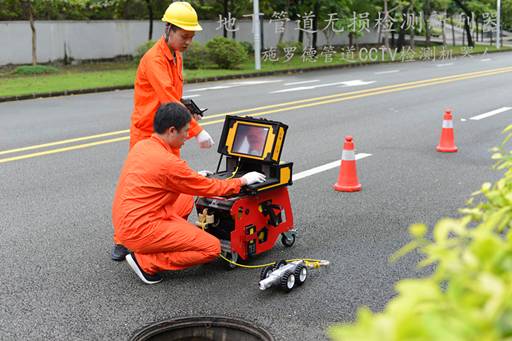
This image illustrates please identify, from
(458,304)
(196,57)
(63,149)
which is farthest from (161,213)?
(196,57)

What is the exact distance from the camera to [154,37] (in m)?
33.9

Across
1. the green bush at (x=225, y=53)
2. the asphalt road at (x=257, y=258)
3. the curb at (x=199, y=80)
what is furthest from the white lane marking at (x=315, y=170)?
the green bush at (x=225, y=53)

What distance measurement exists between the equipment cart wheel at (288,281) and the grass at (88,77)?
14.1 m

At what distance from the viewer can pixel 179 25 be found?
512 cm

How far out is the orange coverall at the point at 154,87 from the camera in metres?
5.20

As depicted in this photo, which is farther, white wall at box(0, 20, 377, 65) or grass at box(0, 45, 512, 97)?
white wall at box(0, 20, 377, 65)

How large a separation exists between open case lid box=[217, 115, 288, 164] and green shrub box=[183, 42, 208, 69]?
19.9m

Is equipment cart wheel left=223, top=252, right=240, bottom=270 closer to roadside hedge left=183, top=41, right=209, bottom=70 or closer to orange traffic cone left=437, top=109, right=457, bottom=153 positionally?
orange traffic cone left=437, top=109, right=457, bottom=153

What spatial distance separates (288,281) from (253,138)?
1323mm

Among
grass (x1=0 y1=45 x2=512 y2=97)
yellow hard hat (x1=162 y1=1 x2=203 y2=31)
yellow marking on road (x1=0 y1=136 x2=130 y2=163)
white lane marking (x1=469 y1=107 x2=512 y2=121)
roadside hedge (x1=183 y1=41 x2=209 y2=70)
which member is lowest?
yellow marking on road (x1=0 y1=136 x2=130 y2=163)

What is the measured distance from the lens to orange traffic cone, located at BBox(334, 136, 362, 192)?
7172mm

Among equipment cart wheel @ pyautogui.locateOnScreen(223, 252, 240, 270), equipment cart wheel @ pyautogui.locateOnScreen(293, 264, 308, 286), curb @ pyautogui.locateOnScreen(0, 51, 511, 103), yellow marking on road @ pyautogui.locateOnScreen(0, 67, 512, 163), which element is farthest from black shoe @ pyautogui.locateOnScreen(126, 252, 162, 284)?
curb @ pyautogui.locateOnScreen(0, 51, 511, 103)

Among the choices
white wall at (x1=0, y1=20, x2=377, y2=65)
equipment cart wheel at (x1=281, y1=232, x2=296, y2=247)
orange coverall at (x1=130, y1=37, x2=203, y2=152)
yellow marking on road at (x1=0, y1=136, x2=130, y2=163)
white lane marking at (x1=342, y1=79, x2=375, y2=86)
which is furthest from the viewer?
white wall at (x1=0, y1=20, x2=377, y2=65)

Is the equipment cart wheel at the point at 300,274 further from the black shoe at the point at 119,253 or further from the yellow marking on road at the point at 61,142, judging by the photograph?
the yellow marking on road at the point at 61,142
